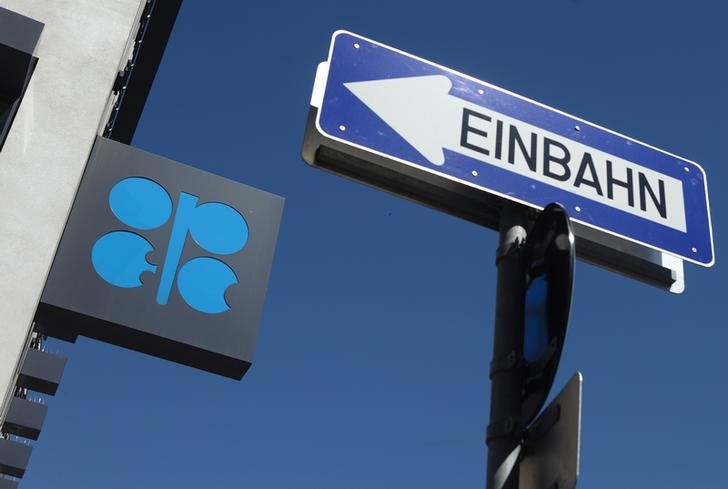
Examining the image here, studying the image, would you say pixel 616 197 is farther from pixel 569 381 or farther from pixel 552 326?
pixel 569 381

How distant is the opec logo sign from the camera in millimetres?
8070

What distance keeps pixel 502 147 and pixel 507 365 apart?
3.28ft

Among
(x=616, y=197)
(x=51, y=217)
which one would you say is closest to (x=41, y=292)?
(x=51, y=217)

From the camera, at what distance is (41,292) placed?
7746 mm

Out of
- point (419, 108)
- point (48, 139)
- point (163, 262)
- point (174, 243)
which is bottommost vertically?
point (419, 108)

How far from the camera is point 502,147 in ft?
10.0

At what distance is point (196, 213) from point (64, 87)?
1905 millimetres

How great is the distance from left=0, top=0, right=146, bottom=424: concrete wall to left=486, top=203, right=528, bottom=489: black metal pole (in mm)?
5782

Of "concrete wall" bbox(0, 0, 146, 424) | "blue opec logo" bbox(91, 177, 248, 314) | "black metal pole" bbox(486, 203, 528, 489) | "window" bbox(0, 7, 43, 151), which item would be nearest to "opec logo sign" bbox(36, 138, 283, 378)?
"blue opec logo" bbox(91, 177, 248, 314)

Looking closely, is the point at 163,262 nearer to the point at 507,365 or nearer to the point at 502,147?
the point at 502,147

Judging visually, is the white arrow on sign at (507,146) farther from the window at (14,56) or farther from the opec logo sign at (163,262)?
the opec logo sign at (163,262)

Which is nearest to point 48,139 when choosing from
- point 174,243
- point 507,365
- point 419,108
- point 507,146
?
point 174,243

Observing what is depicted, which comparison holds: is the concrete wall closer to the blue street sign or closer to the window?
the window

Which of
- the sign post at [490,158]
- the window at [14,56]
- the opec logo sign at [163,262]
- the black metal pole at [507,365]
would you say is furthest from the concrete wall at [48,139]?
the black metal pole at [507,365]
